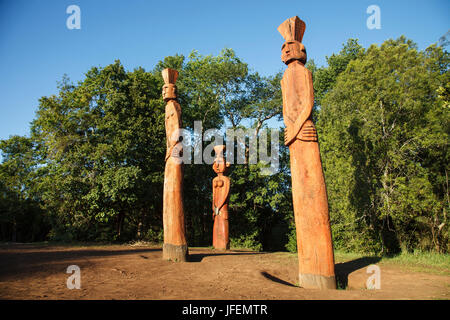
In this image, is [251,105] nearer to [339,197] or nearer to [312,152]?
[339,197]

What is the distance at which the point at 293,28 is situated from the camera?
635cm

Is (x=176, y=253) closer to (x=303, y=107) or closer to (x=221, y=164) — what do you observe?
(x=303, y=107)

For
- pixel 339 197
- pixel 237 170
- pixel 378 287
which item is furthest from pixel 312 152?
pixel 237 170

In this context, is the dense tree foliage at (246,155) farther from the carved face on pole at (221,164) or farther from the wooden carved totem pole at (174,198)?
the wooden carved totem pole at (174,198)

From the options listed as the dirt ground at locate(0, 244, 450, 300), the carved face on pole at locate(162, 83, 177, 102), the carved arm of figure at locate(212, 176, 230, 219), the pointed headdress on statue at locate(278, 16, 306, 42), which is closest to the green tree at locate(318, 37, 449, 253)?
the carved arm of figure at locate(212, 176, 230, 219)

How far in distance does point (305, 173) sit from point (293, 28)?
10.9 ft

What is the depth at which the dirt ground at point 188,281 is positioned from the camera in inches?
173

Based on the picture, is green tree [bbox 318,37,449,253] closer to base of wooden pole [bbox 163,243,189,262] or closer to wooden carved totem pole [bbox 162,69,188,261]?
wooden carved totem pole [bbox 162,69,188,261]

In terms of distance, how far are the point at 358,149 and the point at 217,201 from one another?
718 cm

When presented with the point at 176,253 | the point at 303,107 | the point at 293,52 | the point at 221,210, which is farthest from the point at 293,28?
the point at 221,210

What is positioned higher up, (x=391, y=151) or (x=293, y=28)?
(x=293, y=28)

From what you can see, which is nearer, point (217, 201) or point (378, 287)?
point (378, 287)

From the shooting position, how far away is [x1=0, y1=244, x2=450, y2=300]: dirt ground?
440cm
